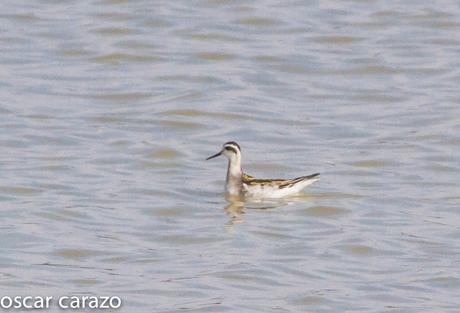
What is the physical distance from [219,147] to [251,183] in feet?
4.60

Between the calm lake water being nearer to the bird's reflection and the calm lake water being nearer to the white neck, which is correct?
the bird's reflection

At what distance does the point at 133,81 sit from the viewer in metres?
19.9

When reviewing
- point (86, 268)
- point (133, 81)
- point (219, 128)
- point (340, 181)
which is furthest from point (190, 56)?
point (86, 268)

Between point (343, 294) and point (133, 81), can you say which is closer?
point (343, 294)

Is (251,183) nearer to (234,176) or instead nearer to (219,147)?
(234,176)

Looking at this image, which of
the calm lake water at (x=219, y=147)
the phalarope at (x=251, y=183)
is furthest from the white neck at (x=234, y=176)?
the calm lake water at (x=219, y=147)

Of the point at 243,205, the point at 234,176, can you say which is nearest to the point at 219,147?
the point at 234,176

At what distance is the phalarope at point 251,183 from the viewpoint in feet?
51.6

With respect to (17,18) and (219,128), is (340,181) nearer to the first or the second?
(219,128)

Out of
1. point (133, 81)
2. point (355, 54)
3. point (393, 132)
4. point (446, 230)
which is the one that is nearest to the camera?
point (446, 230)

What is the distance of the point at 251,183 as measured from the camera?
16078 millimetres

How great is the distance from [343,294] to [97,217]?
287 cm

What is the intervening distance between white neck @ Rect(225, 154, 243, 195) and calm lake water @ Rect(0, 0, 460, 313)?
186 millimetres

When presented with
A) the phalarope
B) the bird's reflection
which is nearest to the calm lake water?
the bird's reflection
